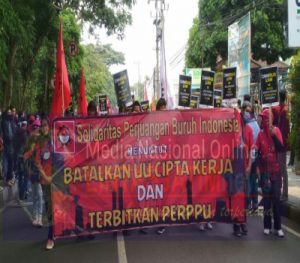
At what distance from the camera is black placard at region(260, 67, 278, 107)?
10414 mm

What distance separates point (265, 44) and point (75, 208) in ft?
73.2

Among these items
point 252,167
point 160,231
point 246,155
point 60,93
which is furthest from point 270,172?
point 60,93

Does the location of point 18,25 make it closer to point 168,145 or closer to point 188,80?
point 168,145

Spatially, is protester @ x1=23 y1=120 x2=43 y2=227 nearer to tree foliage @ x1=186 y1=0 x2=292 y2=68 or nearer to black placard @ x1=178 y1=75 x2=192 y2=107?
black placard @ x1=178 y1=75 x2=192 y2=107

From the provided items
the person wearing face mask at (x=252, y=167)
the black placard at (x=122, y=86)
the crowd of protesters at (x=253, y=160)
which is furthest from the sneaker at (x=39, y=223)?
the black placard at (x=122, y=86)

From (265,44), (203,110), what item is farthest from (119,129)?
(265,44)

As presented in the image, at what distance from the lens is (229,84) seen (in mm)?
15812

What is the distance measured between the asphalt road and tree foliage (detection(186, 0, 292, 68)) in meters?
19.8

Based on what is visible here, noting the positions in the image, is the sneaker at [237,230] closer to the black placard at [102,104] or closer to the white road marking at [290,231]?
the white road marking at [290,231]

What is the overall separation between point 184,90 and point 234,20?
32.6 feet

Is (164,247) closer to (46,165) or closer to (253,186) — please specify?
(46,165)

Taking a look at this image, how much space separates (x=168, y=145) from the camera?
7754mm

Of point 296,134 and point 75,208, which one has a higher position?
point 296,134

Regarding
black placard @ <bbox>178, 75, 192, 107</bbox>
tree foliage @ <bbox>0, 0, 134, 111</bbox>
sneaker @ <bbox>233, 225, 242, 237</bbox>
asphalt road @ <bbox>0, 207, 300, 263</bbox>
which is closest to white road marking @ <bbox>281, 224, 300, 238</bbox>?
asphalt road @ <bbox>0, 207, 300, 263</bbox>
